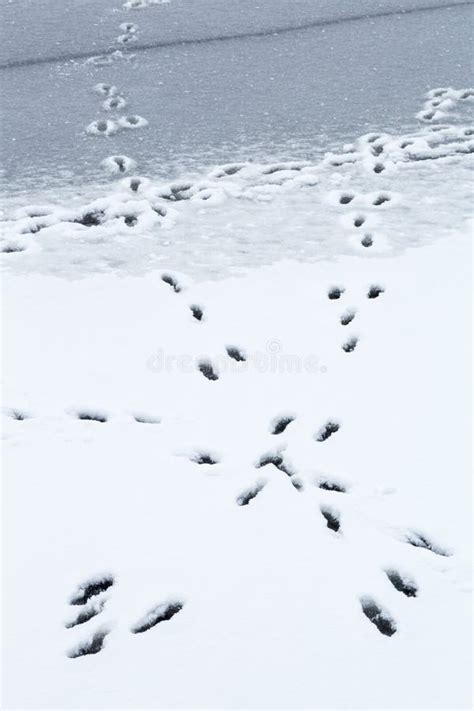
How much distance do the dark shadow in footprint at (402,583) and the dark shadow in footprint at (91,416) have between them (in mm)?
840

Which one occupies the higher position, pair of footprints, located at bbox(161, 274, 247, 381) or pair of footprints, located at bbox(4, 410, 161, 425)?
pair of footprints, located at bbox(161, 274, 247, 381)

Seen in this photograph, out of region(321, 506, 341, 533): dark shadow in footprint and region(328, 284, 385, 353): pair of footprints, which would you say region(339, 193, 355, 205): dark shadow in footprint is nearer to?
region(328, 284, 385, 353): pair of footprints

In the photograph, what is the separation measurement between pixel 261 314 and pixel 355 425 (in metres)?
0.55

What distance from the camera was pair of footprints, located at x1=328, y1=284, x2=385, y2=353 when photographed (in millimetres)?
2225

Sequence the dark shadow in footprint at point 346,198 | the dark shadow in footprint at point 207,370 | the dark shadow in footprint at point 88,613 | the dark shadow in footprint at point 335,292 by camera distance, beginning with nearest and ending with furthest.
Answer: the dark shadow in footprint at point 88,613 → the dark shadow in footprint at point 207,370 → the dark shadow in footprint at point 335,292 → the dark shadow in footprint at point 346,198

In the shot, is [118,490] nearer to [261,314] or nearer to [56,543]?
[56,543]

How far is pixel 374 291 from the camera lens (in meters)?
2.43

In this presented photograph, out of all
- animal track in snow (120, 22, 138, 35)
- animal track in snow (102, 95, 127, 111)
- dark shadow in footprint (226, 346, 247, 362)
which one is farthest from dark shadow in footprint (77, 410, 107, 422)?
animal track in snow (120, 22, 138, 35)

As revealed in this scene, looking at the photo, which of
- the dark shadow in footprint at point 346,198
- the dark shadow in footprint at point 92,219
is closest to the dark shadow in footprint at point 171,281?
the dark shadow in footprint at point 92,219

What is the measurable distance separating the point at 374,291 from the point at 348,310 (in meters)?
0.14

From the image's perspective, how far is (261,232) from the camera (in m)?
2.70

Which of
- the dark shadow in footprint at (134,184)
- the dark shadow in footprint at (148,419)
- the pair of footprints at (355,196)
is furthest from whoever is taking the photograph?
the dark shadow in footprint at (134,184)

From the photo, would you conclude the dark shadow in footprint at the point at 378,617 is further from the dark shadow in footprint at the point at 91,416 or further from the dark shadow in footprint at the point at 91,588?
the dark shadow in footprint at the point at 91,416

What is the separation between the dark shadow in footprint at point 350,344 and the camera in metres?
2.21
